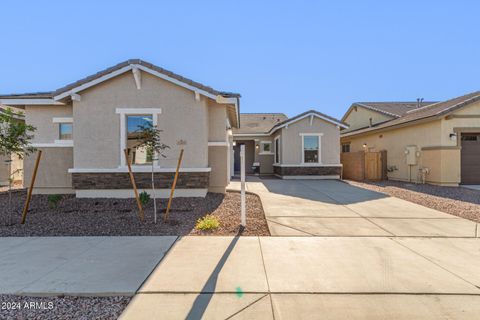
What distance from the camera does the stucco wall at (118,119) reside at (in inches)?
338

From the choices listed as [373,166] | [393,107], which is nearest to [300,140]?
[373,166]

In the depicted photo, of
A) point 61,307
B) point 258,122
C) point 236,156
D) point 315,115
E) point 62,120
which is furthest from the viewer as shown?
point 258,122

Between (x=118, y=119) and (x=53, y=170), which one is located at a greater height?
(x=118, y=119)

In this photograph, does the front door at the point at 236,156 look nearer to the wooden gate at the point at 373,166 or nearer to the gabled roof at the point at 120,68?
the wooden gate at the point at 373,166

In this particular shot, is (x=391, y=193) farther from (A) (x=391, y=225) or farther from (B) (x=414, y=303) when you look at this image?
(B) (x=414, y=303)

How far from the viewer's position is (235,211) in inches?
284

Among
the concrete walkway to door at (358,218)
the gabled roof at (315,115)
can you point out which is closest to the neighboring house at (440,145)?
the gabled roof at (315,115)

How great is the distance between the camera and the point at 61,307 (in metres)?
2.86

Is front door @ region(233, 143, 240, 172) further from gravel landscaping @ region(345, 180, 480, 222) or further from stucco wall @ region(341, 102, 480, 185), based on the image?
gravel landscaping @ region(345, 180, 480, 222)

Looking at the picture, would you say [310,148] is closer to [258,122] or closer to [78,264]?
[258,122]

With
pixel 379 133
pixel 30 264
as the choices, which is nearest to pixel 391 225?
pixel 30 264

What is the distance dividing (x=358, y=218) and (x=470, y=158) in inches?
Answer: 415

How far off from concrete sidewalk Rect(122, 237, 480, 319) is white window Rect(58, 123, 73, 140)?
789 cm

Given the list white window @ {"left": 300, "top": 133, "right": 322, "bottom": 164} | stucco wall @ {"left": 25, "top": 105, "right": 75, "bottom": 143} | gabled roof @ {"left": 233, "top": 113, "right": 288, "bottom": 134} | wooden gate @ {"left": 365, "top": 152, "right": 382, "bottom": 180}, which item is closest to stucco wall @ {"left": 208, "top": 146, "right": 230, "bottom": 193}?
stucco wall @ {"left": 25, "top": 105, "right": 75, "bottom": 143}
